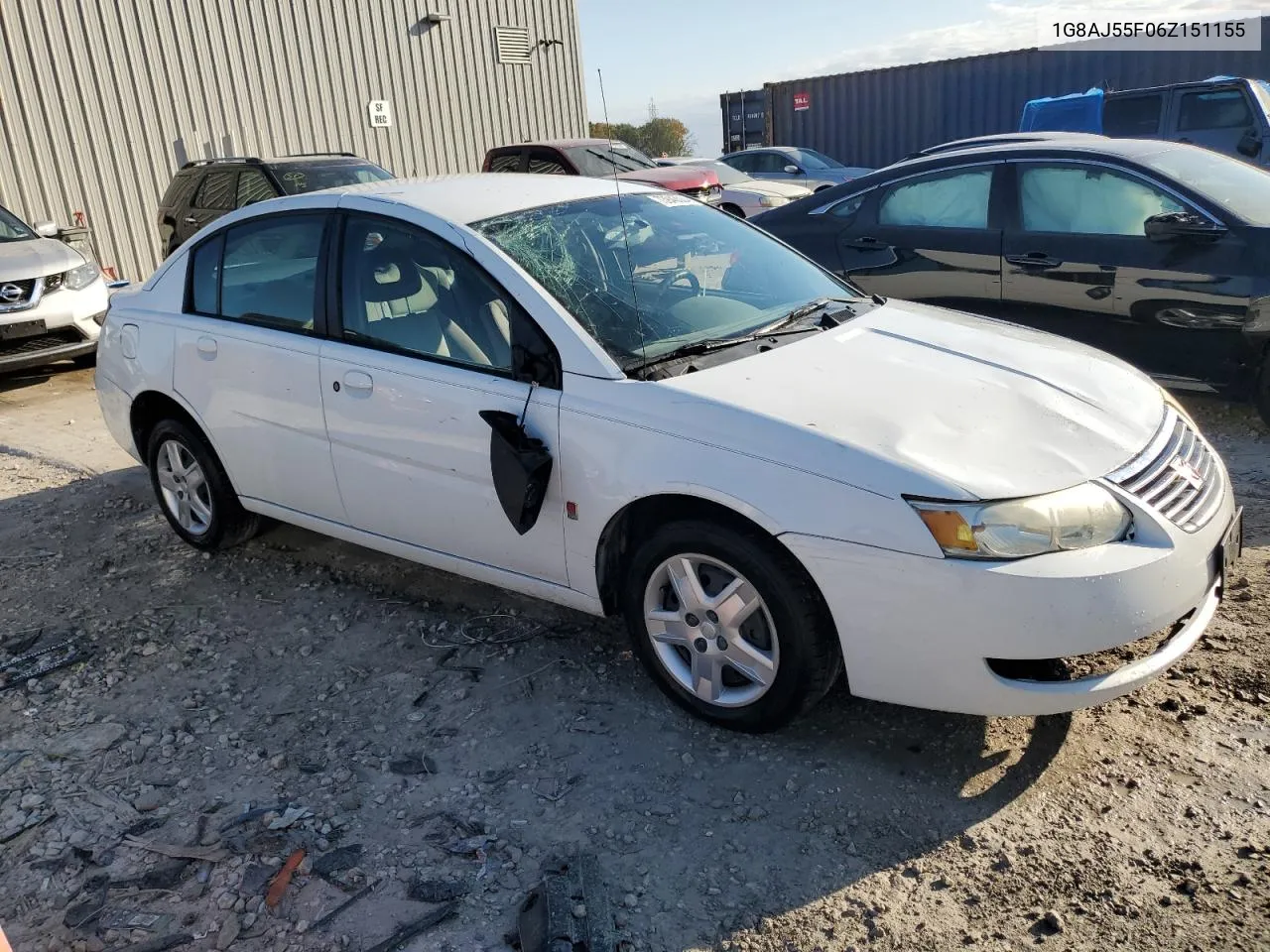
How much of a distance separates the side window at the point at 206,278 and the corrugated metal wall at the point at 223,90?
978cm

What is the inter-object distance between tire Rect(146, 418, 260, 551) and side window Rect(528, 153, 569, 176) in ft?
28.1

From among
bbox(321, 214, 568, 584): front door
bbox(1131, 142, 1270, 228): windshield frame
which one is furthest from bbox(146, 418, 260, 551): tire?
bbox(1131, 142, 1270, 228): windshield frame

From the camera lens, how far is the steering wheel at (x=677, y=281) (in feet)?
12.1

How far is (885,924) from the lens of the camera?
2477mm

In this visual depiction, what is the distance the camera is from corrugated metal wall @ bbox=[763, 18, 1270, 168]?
58.8ft

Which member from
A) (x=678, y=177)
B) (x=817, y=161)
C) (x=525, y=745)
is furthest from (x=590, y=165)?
(x=525, y=745)

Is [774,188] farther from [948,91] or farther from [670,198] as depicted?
[670,198]

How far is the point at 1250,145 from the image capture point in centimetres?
1141

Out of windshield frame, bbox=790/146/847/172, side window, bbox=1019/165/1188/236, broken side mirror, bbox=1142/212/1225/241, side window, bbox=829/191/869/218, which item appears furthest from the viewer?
windshield frame, bbox=790/146/847/172

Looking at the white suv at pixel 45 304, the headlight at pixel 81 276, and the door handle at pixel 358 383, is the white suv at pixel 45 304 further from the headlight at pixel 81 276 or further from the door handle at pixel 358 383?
the door handle at pixel 358 383

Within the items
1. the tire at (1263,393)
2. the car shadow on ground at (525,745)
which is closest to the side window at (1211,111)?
the tire at (1263,393)

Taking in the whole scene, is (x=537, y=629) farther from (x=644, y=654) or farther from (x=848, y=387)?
(x=848, y=387)

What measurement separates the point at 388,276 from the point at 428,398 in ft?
1.93

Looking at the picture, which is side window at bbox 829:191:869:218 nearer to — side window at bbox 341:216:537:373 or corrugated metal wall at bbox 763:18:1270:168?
side window at bbox 341:216:537:373
